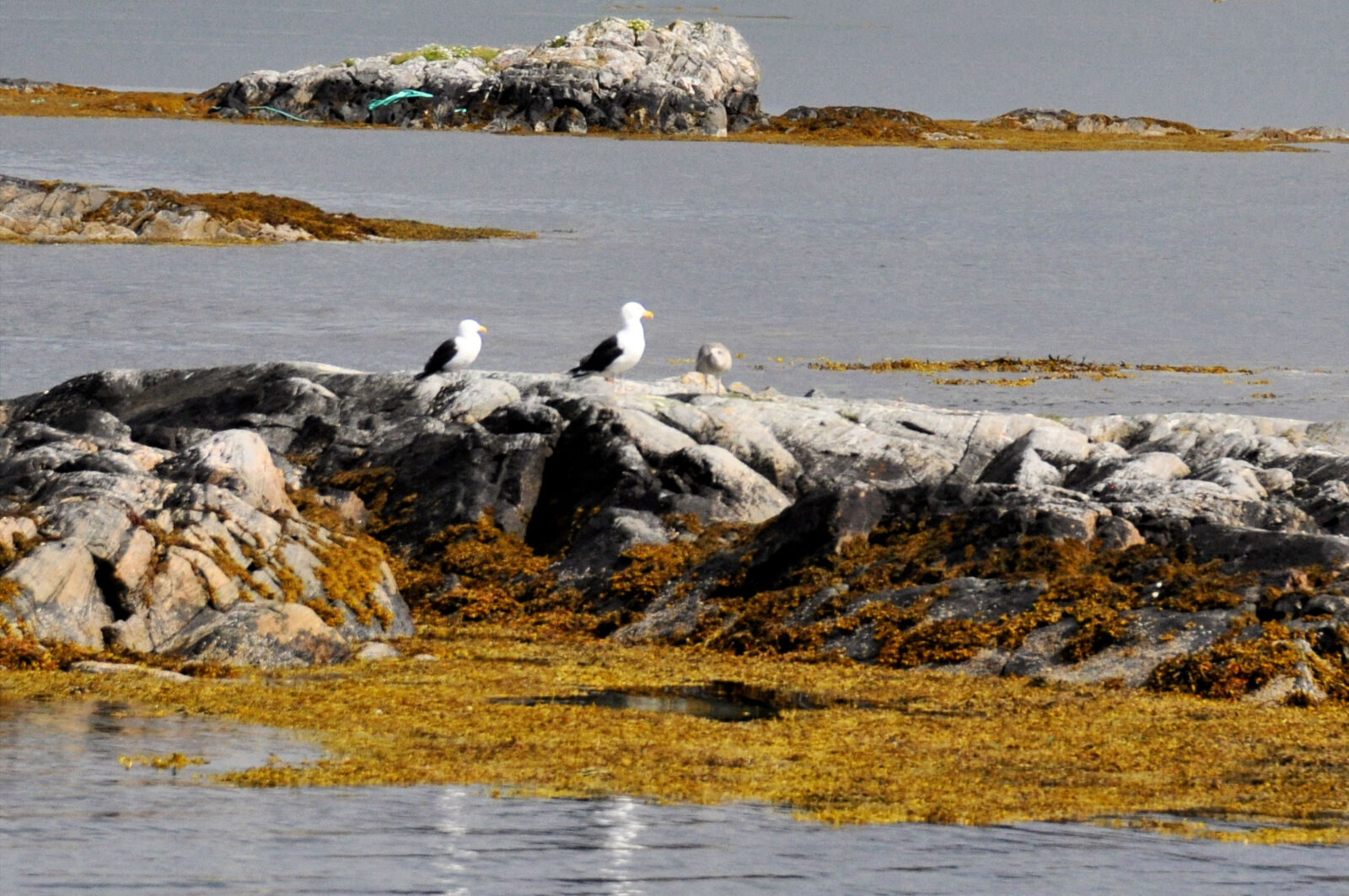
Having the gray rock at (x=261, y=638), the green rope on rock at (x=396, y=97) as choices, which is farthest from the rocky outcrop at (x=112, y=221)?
the green rope on rock at (x=396, y=97)

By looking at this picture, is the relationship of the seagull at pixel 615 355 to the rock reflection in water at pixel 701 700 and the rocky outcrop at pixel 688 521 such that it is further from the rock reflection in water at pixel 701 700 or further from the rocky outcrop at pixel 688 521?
the rock reflection in water at pixel 701 700

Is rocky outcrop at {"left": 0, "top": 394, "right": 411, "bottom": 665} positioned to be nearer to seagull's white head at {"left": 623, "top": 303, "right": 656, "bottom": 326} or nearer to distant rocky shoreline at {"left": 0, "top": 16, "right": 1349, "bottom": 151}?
seagull's white head at {"left": 623, "top": 303, "right": 656, "bottom": 326}

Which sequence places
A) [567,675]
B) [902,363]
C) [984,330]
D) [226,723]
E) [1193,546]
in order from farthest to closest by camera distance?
[984,330] → [902,363] → [1193,546] → [567,675] → [226,723]

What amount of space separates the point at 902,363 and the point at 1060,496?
20.0 m

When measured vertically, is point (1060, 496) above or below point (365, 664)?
above

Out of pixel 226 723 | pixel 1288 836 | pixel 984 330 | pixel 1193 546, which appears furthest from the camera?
pixel 984 330

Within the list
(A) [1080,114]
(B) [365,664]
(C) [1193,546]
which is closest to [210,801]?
(B) [365,664]

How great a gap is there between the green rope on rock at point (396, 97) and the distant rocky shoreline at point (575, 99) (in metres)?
0.10

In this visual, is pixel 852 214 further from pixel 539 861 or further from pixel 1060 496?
pixel 539 861

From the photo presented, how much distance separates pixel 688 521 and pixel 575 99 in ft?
443

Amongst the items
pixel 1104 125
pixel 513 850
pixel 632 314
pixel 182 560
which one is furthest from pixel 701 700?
pixel 1104 125

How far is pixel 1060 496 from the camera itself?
20766 mm

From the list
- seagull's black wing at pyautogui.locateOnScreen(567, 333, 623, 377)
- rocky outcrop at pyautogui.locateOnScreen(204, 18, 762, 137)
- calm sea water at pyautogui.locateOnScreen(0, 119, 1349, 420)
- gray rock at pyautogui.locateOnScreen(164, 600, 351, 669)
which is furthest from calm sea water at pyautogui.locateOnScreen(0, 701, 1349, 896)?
rocky outcrop at pyautogui.locateOnScreen(204, 18, 762, 137)

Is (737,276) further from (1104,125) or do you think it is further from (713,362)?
(1104,125)
